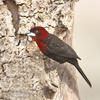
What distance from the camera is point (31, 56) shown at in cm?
630

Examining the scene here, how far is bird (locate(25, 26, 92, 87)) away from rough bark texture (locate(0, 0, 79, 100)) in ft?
0.16

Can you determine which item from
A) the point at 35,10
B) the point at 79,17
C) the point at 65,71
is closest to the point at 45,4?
the point at 35,10

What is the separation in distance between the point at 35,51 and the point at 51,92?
0.63 meters

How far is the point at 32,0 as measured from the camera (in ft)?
21.3

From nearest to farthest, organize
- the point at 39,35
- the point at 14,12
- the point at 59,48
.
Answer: the point at 14,12 < the point at 39,35 < the point at 59,48

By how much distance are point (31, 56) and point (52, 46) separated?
0.70 meters

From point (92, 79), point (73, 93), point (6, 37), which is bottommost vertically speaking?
point (92, 79)

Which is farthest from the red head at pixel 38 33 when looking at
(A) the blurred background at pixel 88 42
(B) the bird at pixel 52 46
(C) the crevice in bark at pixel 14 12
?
(A) the blurred background at pixel 88 42

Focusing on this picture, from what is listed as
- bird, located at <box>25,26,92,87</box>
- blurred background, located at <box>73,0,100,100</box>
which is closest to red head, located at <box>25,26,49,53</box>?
bird, located at <box>25,26,92,87</box>

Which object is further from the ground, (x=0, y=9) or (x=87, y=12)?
(x=0, y=9)

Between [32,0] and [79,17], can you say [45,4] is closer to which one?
[32,0]

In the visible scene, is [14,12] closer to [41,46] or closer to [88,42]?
[41,46]

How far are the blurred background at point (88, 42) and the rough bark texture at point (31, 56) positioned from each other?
3.68 metres

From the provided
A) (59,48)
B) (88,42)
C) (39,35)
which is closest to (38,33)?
(39,35)
